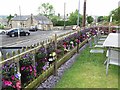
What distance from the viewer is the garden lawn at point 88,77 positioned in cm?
513

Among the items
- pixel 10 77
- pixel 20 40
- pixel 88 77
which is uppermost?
pixel 10 77

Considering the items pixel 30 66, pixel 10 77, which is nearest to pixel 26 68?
pixel 30 66

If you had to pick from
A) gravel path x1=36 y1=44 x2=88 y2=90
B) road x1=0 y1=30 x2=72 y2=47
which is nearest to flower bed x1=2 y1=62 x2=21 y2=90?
gravel path x1=36 y1=44 x2=88 y2=90

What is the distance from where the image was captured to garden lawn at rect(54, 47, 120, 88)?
16.8 feet

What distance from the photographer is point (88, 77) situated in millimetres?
5801

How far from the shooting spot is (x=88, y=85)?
5.10 m

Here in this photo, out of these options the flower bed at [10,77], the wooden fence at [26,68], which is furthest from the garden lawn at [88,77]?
the flower bed at [10,77]

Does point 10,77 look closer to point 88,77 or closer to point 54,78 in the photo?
point 54,78

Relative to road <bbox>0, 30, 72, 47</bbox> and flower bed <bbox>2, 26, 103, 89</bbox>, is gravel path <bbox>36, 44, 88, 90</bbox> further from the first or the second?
road <bbox>0, 30, 72, 47</bbox>

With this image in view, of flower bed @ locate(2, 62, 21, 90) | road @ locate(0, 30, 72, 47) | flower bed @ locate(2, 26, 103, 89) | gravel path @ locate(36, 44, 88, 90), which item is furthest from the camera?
road @ locate(0, 30, 72, 47)

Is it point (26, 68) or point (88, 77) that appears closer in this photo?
point (26, 68)

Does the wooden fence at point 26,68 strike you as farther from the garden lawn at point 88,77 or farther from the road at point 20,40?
the road at point 20,40

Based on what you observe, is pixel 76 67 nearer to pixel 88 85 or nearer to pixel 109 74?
pixel 109 74

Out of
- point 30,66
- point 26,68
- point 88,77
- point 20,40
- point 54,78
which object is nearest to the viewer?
point 26,68
